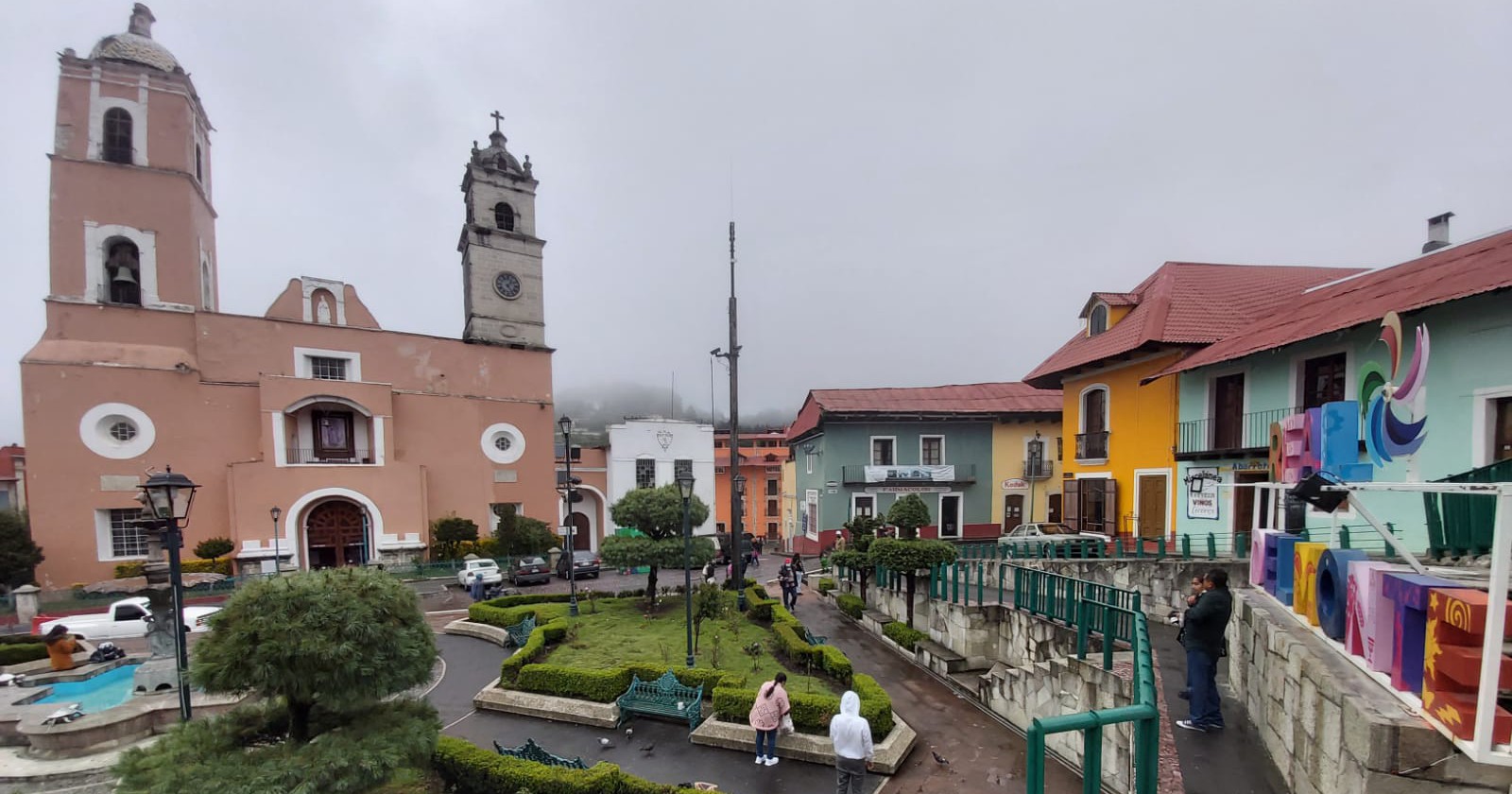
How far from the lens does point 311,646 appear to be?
4.68 m

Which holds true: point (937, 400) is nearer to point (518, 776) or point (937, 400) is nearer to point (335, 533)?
point (518, 776)

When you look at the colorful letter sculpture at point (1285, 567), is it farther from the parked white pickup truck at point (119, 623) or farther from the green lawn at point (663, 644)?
the parked white pickup truck at point (119, 623)

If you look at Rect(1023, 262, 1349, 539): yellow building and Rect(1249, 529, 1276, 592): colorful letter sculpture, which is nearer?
Rect(1249, 529, 1276, 592): colorful letter sculpture

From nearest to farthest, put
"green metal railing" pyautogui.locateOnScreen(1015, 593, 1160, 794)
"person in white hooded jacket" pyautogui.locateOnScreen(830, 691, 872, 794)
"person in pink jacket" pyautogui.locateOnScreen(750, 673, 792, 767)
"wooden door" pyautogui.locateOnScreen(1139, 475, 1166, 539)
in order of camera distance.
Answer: "green metal railing" pyautogui.locateOnScreen(1015, 593, 1160, 794) → "person in white hooded jacket" pyautogui.locateOnScreen(830, 691, 872, 794) → "person in pink jacket" pyautogui.locateOnScreen(750, 673, 792, 767) → "wooden door" pyautogui.locateOnScreen(1139, 475, 1166, 539)

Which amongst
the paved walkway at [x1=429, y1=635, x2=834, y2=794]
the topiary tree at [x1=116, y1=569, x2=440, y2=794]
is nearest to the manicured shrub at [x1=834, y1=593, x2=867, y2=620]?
the paved walkway at [x1=429, y1=635, x2=834, y2=794]

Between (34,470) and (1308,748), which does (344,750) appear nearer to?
(1308,748)

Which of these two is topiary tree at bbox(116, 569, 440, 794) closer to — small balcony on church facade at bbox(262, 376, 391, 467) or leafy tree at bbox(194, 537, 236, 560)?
leafy tree at bbox(194, 537, 236, 560)

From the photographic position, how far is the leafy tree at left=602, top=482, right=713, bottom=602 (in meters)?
14.2

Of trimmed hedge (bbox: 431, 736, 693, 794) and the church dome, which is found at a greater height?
the church dome

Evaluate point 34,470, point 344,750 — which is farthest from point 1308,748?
point 34,470

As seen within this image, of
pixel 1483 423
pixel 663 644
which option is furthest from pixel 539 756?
pixel 1483 423

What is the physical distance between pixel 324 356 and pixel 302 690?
87.7 feet

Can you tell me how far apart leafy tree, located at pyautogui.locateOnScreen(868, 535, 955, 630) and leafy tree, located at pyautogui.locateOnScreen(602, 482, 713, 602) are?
4818mm

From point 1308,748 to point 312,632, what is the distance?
809 centimetres
